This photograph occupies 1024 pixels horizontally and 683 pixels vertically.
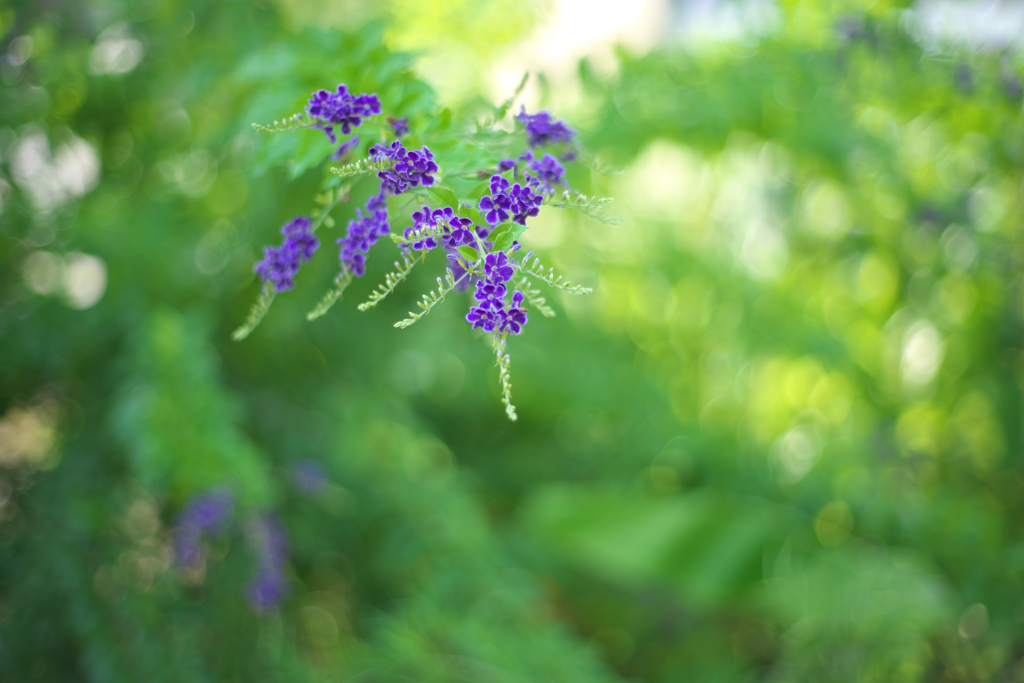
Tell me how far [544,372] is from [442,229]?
1.54 m

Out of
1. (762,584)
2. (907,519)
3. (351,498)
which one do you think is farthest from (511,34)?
(907,519)

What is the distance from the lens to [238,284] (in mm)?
1524

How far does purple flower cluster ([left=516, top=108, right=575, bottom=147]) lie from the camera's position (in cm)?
64

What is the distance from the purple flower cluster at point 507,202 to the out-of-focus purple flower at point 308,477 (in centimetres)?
112

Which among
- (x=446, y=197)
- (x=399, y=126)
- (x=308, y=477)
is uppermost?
(x=399, y=126)

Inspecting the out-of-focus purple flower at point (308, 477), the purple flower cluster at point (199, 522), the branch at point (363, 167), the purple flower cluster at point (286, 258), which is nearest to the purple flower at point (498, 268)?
the branch at point (363, 167)

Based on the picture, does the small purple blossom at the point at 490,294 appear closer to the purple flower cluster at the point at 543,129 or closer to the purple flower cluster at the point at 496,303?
the purple flower cluster at the point at 496,303

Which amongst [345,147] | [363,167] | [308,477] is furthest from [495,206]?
[308,477]

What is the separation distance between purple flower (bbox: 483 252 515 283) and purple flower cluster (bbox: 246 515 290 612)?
0.93 m

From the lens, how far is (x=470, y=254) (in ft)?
1.62

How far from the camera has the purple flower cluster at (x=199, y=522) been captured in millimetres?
1091

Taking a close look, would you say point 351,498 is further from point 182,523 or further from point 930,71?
point 930,71

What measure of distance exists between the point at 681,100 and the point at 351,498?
1377 millimetres

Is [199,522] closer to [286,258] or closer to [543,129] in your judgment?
[286,258]
